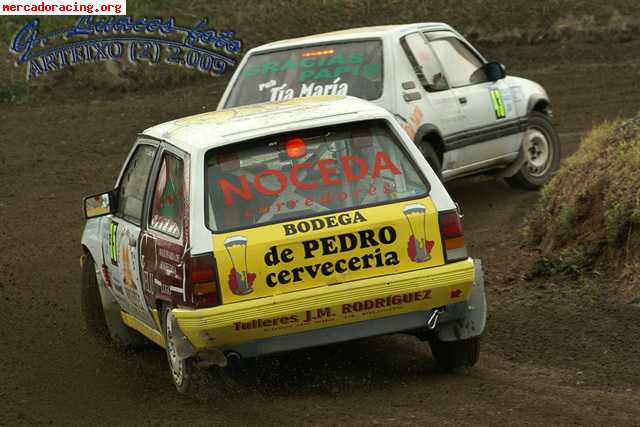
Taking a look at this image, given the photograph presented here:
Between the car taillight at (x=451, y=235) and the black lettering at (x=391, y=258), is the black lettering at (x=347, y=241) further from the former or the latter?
the car taillight at (x=451, y=235)

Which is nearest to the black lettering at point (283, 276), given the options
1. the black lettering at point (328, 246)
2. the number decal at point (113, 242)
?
the black lettering at point (328, 246)

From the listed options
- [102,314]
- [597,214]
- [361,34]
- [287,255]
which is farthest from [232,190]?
[361,34]

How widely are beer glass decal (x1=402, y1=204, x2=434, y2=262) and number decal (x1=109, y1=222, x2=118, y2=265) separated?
2.06m

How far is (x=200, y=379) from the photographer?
22.9ft

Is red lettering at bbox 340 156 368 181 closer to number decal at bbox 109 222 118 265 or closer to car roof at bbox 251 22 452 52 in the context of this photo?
number decal at bbox 109 222 118 265

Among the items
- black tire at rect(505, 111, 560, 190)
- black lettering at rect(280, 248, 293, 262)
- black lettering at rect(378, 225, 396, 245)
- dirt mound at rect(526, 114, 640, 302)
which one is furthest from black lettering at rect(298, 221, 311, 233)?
black tire at rect(505, 111, 560, 190)

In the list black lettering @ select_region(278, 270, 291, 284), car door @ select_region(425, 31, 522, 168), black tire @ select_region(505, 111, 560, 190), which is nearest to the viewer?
black lettering @ select_region(278, 270, 291, 284)

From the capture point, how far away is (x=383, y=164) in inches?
267

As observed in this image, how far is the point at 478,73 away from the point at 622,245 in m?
3.95

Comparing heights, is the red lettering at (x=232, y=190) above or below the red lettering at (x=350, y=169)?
below

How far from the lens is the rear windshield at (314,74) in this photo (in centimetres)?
1137

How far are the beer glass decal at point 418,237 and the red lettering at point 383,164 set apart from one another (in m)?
0.28

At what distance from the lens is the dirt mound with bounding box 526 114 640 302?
8625 millimetres

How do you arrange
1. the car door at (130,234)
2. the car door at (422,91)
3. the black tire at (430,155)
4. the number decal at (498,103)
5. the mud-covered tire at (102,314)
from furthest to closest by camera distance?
the number decal at (498,103), the black tire at (430,155), the car door at (422,91), the mud-covered tire at (102,314), the car door at (130,234)
